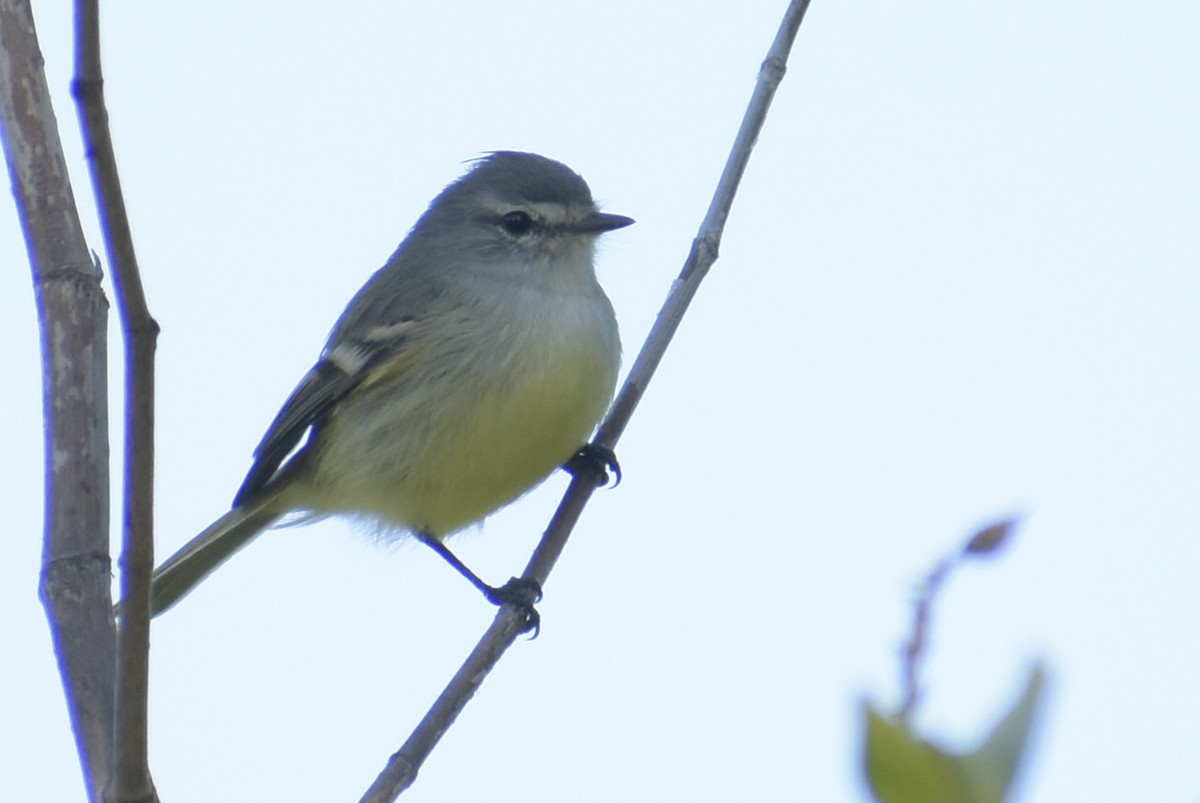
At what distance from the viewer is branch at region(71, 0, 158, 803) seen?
193 centimetres

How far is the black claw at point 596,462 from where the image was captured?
451 centimetres

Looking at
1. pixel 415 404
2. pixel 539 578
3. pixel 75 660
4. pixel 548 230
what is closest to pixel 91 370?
pixel 75 660

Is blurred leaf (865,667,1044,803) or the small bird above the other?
blurred leaf (865,667,1044,803)

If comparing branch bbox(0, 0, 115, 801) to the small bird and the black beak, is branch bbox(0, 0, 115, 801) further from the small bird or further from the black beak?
the black beak

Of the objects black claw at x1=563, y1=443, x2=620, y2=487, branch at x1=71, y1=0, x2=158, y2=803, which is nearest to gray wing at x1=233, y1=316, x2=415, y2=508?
black claw at x1=563, y1=443, x2=620, y2=487

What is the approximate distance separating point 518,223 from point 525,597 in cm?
182

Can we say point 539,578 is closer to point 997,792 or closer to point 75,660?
point 75,660

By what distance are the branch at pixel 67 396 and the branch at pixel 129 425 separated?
1.10ft

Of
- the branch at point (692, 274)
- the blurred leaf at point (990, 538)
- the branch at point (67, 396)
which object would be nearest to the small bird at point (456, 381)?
the branch at point (692, 274)

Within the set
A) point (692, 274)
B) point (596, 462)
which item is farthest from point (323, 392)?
point (692, 274)

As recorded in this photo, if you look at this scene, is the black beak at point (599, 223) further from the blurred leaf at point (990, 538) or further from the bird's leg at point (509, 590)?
the blurred leaf at point (990, 538)

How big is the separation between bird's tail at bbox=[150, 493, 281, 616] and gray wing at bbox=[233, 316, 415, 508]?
0.20 ft

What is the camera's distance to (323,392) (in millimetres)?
5516

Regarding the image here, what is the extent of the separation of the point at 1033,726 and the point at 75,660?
2.06 meters
